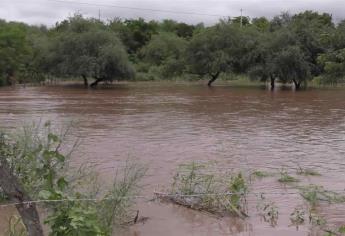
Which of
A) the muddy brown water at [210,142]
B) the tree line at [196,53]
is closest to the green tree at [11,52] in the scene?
the tree line at [196,53]

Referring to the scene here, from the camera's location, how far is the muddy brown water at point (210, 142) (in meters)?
8.29

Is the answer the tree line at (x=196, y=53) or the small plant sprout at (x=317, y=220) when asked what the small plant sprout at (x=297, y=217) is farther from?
the tree line at (x=196, y=53)

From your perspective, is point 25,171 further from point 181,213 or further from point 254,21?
point 254,21

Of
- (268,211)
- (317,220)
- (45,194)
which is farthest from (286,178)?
(45,194)

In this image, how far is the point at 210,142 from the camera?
16797 mm

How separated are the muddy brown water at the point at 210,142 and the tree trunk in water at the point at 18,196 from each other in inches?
116

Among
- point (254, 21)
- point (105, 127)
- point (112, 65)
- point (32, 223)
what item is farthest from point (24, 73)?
point (32, 223)

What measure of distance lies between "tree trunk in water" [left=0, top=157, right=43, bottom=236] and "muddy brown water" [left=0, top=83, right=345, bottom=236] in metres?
2.95

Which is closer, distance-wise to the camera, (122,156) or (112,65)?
(122,156)

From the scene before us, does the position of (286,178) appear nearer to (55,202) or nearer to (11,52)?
(55,202)

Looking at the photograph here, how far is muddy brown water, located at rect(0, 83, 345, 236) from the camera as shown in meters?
8.29

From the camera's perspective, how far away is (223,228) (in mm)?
7871

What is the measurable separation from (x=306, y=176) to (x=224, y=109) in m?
16.7

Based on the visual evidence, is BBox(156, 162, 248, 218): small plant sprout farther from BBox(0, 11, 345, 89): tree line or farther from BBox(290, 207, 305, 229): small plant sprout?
BBox(0, 11, 345, 89): tree line
